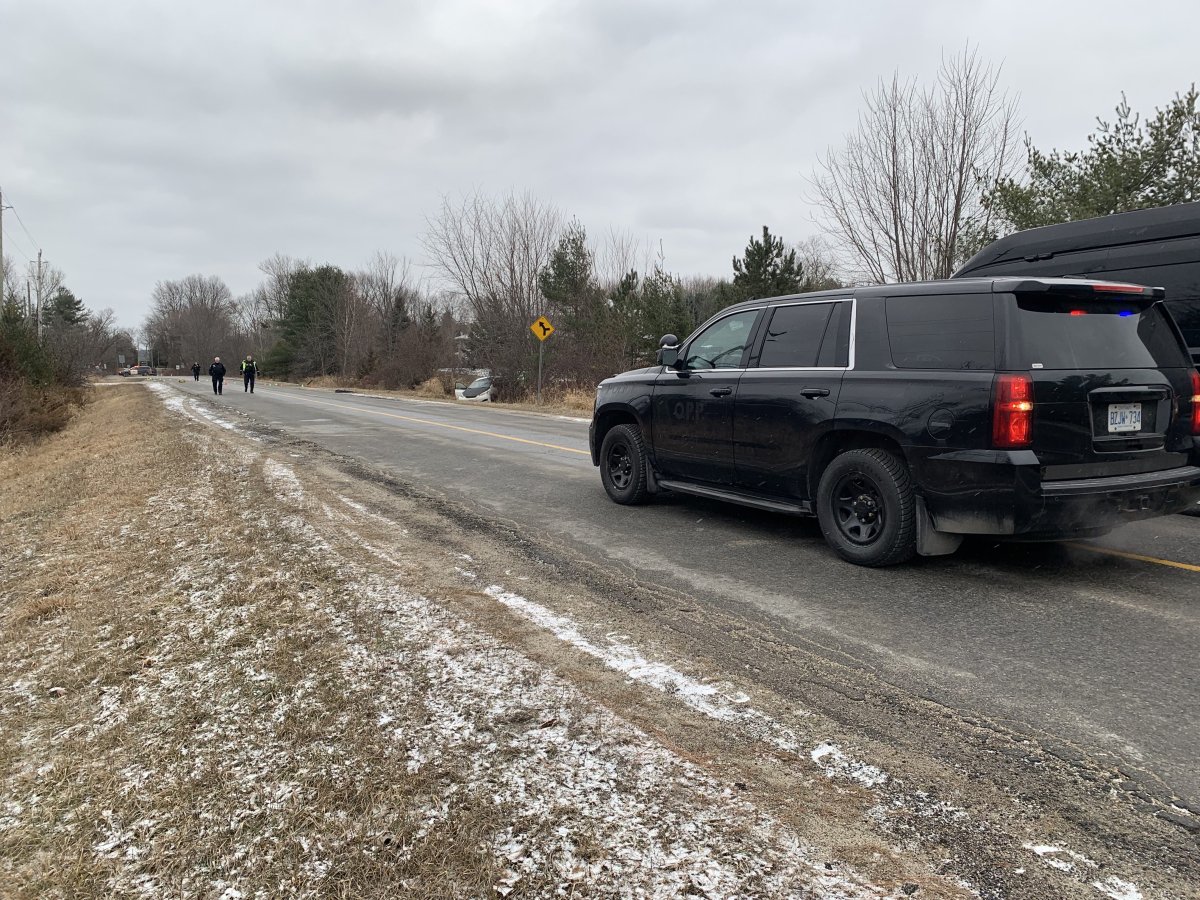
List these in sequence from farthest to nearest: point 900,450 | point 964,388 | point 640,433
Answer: point 640,433 < point 900,450 < point 964,388

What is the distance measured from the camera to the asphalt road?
2965 millimetres

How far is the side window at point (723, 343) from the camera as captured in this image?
598cm

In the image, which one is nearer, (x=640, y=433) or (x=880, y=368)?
(x=880, y=368)

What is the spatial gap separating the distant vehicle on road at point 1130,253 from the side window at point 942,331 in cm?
289

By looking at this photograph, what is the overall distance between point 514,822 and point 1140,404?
14.6 feet

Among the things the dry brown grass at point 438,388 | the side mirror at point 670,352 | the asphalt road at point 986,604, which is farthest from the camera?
the dry brown grass at point 438,388

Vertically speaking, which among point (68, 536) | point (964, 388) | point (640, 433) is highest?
point (964, 388)

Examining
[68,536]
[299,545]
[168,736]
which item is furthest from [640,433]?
[68,536]

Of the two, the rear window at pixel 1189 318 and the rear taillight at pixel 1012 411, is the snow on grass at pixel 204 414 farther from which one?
the rear window at pixel 1189 318

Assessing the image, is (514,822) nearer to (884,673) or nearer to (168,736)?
(168,736)

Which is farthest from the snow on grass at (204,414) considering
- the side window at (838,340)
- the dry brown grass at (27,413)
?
the side window at (838,340)

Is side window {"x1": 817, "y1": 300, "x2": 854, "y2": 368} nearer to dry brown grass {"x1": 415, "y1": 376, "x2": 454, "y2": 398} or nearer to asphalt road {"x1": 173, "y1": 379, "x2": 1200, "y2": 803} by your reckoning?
asphalt road {"x1": 173, "y1": 379, "x2": 1200, "y2": 803}

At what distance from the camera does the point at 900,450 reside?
4.68 m

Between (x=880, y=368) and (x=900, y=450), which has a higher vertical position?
(x=880, y=368)
